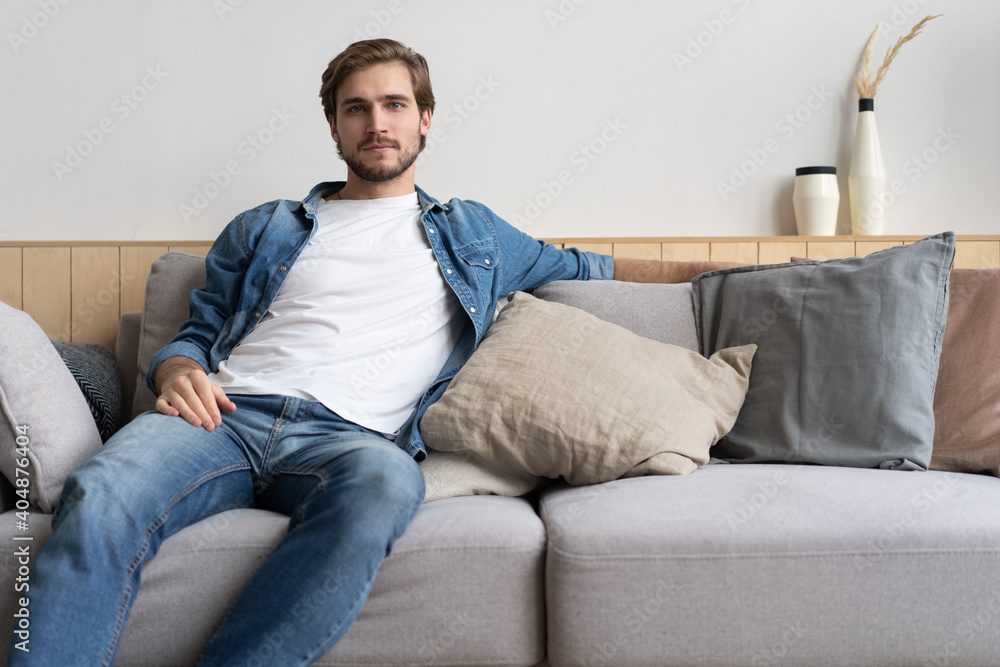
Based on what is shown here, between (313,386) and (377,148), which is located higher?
(377,148)

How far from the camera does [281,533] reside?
Result: 1.04m

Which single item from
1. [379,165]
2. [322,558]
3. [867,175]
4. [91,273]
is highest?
[379,165]

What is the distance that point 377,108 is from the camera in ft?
5.25

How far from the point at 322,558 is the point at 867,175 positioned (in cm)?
179

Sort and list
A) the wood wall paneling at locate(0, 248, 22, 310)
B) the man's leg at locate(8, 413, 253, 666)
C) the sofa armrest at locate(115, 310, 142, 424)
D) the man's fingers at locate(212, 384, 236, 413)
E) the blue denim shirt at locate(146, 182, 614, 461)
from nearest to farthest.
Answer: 1. the man's leg at locate(8, 413, 253, 666)
2. the man's fingers at locate(212, 384, 236, 413)
3. the blue denim shirt at locate(146, 182, 614, 461)
4. the sofa armrest at locate(115, 310, 142, 424)
5. the wood wall paneling at locate(0, 248, 22, 310)

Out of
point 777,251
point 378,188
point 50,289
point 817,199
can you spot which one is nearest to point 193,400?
point 378,188

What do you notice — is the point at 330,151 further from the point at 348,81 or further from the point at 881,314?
the point at 881,314

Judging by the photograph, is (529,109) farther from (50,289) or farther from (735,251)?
(50,289)

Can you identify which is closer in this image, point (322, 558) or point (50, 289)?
point (322, 558)

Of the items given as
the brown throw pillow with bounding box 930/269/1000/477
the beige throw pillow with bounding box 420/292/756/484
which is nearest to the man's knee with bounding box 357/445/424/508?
the beige throw pillow with bounding box 420/292/756/484

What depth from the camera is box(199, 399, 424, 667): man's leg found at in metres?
0.90

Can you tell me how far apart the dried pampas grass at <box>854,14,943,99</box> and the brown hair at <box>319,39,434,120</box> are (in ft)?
4.08

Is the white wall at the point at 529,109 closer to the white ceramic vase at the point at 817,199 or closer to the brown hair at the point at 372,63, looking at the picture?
the white ceramic vase at the point at 817,199

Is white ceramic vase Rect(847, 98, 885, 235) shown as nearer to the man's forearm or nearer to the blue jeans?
the man's forearm
